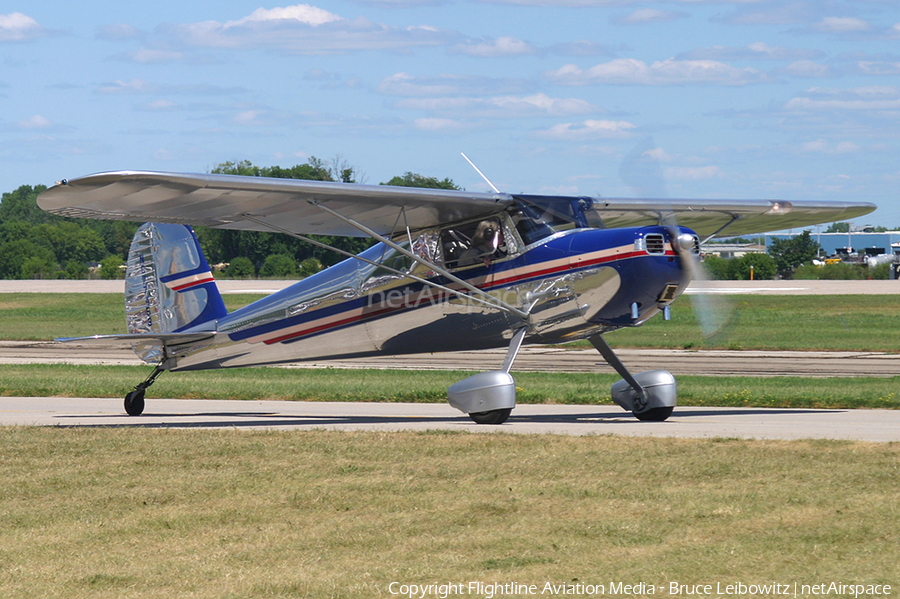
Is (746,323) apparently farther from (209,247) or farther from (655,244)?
(209,247)

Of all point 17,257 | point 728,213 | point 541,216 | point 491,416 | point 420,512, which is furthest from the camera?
point 17,257

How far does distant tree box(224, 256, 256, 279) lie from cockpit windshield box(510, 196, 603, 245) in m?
70.3

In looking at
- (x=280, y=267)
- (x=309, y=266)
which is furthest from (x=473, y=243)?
(x=280, y=267)

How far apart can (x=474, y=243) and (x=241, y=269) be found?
7025 cm

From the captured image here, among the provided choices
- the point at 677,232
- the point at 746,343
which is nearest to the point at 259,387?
the point at 677,232

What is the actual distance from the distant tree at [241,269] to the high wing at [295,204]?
68262 mm

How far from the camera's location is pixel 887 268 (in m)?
78.6

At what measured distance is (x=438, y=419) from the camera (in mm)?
13742

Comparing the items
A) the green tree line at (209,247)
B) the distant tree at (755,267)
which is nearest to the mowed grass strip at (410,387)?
the green tree line at (209,247)

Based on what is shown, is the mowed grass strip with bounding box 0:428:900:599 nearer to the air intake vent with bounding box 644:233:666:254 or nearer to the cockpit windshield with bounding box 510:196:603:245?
the air intake vent with bounding box 644:233:666:254

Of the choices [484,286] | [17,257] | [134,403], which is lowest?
[134,403]

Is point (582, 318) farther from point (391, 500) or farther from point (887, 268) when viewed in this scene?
point (887, 268)

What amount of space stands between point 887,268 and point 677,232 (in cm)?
7327

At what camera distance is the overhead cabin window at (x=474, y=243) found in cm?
1305
